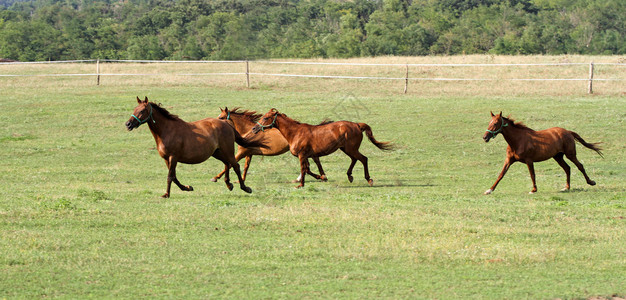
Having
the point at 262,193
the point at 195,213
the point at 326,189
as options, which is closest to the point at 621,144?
the point at 326,189

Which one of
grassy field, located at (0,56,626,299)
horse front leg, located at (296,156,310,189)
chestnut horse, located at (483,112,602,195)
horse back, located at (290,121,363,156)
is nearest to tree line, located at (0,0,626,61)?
horse back, located at (290,121,363,156)

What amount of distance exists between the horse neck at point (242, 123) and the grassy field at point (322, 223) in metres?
1.34

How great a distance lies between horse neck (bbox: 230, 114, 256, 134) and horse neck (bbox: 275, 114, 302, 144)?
3.84ft

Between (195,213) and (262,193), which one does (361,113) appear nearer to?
(262,193)

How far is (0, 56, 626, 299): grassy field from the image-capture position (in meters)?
7.42

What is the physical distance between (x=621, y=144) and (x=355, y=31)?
2859 cm

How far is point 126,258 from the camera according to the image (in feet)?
27.0

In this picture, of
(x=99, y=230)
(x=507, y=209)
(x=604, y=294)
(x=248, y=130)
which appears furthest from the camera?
(x=248, y=130)

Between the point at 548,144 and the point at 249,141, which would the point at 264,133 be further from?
the point at 548,144

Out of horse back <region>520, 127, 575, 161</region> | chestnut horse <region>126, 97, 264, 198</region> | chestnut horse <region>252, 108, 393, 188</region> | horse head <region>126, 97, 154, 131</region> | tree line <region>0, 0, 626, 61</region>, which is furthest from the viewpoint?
chestnut horse <region>252, 108, 393, 188</region>

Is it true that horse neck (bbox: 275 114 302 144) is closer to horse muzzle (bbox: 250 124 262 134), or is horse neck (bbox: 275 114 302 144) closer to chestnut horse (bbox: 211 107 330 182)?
horse muzzle (bbox: 250 124 262 134)

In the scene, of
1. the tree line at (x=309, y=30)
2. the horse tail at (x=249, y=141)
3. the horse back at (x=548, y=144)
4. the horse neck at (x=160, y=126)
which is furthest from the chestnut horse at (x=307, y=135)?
the horse back at (x=548, y=144)

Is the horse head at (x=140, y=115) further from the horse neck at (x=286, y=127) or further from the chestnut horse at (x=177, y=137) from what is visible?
the horse neck at (x=286, y=127)

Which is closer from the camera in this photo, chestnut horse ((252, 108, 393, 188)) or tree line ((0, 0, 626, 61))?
tree line ((0, 0, 626, 61))
